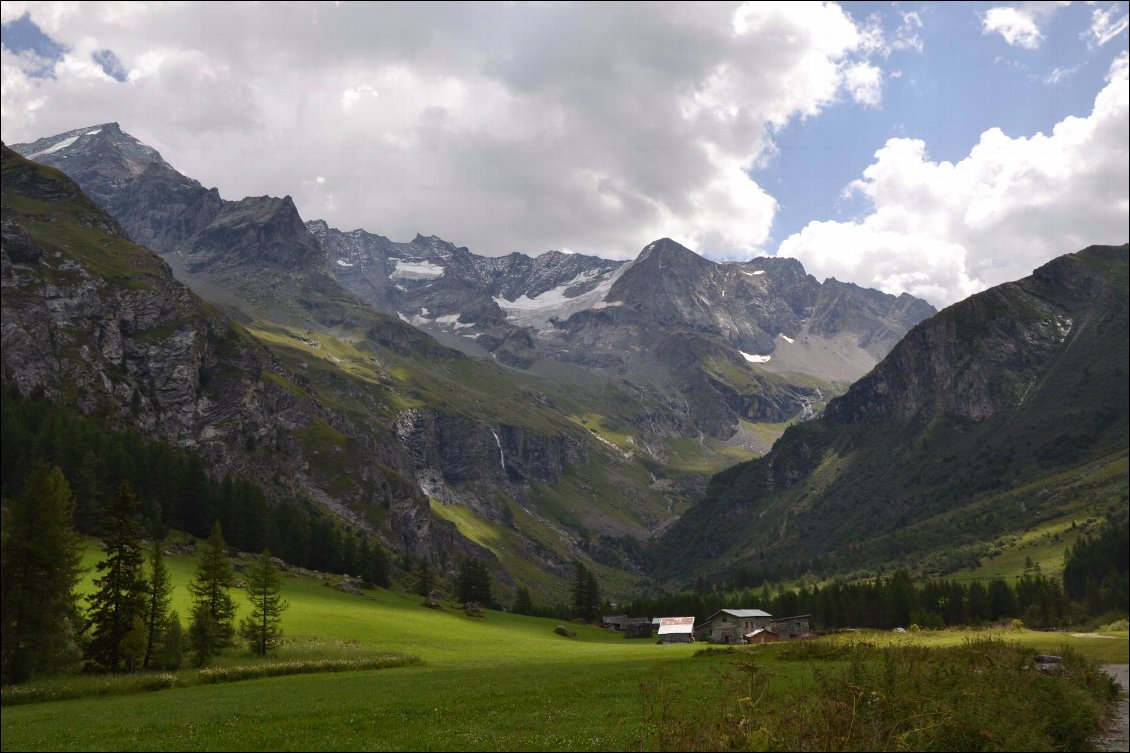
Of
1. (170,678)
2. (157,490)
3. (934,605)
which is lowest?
(934,605)

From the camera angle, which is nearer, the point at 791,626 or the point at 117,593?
the point at 117,593

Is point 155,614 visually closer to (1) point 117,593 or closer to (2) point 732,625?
(1) point 117,593

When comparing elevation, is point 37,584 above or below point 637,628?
above

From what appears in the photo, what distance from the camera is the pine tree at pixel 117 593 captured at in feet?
174

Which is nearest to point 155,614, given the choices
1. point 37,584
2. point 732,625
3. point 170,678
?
point 170,678

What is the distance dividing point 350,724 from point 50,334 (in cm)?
20568

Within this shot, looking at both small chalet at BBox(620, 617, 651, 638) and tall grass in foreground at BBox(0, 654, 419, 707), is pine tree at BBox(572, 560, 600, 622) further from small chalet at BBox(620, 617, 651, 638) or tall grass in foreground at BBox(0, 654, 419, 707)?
tall grass in foreground at BBox(0, 654, 419, 707)

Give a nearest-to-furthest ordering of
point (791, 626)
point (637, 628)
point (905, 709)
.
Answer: point (905, 709)
point (791, 626)
point (637, 628)

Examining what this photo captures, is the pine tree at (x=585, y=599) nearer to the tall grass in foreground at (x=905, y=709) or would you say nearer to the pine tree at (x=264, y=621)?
the pine tree at (x=264, y=621)

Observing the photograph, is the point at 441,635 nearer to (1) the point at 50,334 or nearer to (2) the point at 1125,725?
(2) the point at 1125,725

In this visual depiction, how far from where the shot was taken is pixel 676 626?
12988 centimetres

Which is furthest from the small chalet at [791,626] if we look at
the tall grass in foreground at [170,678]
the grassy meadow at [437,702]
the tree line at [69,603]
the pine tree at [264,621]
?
the tree line at [69,603]

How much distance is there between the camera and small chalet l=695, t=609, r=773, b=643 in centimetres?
12825

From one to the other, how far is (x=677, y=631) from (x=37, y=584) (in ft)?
336
